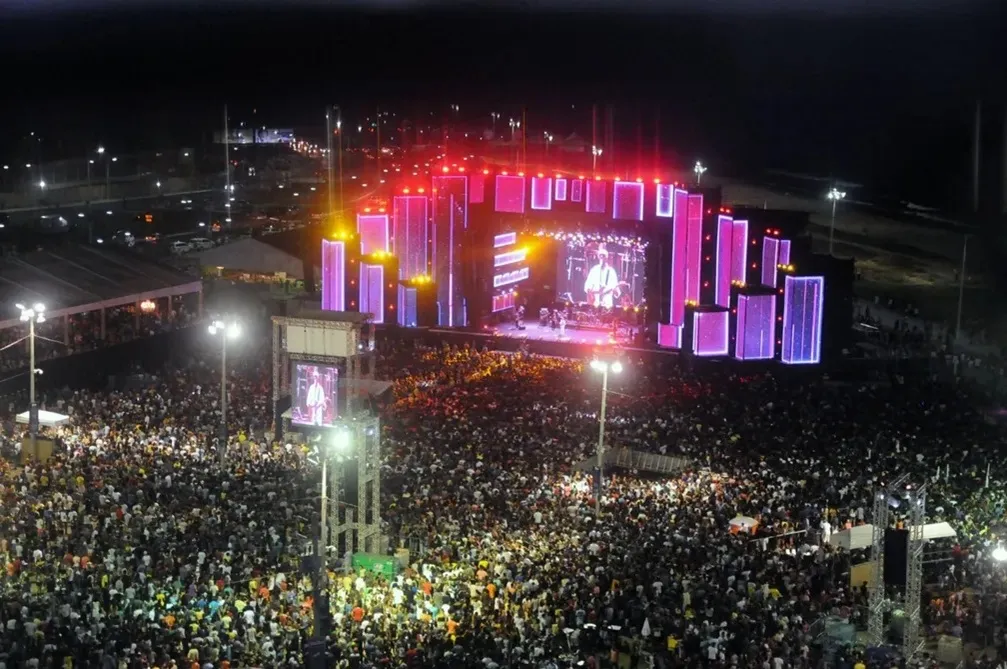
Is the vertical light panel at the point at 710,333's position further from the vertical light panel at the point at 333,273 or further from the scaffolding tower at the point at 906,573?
the scaffolding tower at the point at 906,573

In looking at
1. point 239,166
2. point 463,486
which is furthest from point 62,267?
point 239,166

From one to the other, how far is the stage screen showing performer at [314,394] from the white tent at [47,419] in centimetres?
466

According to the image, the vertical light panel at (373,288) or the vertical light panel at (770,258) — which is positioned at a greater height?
the vertical light panel at (770,258)

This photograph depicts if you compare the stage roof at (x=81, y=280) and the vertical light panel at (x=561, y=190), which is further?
the vertical light panel at (x=561, y=190)

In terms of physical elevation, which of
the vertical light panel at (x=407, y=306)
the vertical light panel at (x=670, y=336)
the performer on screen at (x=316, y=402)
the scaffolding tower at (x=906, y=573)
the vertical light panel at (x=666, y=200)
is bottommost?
the scaffolding tower at (x=906, y=573)

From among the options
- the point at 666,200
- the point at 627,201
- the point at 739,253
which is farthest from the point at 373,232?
the point at 739,253

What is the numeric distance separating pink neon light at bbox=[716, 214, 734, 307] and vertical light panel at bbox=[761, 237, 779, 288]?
0.95 meters

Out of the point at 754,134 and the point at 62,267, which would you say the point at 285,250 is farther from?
the point at 754,134

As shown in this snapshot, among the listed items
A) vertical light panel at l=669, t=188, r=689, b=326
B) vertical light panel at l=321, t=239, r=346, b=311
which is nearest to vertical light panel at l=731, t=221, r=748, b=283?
vertical light panel at l=669, t=188, r=689, b=326

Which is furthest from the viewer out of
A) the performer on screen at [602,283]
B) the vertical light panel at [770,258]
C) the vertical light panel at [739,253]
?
the performer on screen at [602,283]

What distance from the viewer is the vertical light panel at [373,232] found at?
1529 inches

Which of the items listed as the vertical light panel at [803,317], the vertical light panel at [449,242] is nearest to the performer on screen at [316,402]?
the vertical light panel at [449,242]

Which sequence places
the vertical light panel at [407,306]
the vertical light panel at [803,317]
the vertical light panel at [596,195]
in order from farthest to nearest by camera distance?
the vertical light panel at [407,306] → the vertical light panel at [596,195] → the vertical light panel at [803,317]

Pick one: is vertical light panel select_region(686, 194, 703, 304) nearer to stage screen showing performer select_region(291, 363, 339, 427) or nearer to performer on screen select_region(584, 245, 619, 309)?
performer on screen select_region(584, 245, 619, 309)
